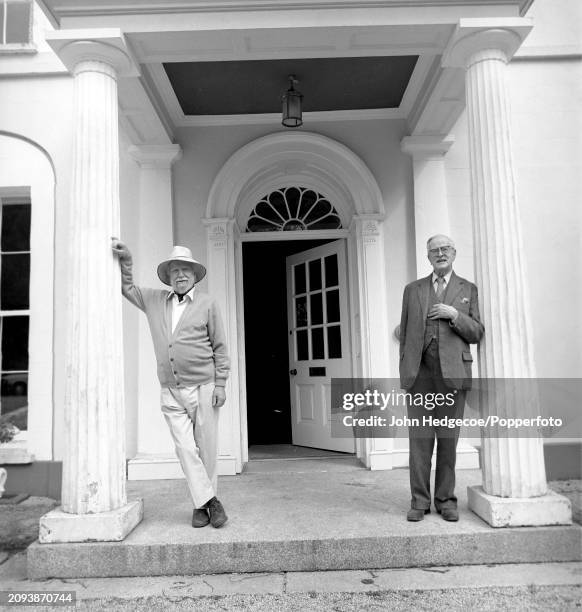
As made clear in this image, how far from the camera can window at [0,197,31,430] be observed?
5.73 metres

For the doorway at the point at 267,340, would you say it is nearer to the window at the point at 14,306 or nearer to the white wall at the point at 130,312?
the white wall at the point at 130,312

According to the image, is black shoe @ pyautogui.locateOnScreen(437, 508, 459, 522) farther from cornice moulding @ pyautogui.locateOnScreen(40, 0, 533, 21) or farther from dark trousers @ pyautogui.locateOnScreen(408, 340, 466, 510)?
cornice moulding @ pyautogui.locateOnScreen(40, 0, 533, 21)

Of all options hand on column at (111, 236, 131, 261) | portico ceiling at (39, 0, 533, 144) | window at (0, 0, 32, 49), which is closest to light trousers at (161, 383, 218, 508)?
hand on column at (111, 236, 131, 261)

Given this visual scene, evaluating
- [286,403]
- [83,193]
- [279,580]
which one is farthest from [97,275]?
[286,403]

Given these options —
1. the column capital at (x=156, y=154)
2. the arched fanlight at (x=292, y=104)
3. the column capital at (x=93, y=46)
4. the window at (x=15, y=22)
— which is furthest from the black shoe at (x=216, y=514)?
the window at (x=15, y=22)

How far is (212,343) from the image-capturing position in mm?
4078

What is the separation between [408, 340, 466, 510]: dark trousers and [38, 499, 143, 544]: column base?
1928mm

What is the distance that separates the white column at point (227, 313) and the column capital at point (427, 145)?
6.43ft

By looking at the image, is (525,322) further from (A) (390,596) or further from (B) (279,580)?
(B) (279,580)

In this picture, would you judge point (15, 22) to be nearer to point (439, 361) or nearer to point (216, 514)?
point (216, 514)

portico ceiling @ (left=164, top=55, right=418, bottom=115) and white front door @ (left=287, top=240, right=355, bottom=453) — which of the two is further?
white front door @ (left=287, top=240, right=355, bottom=453)

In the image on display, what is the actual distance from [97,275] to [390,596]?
8.76ft

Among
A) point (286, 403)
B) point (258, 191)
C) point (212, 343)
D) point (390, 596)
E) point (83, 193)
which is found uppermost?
point (258, 191)

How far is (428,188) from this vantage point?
5934mm
